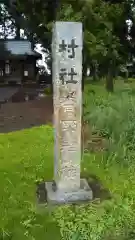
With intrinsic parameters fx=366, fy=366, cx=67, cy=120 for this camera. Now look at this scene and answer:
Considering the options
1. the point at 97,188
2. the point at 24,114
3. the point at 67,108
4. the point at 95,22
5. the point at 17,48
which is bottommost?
the point at 97,188

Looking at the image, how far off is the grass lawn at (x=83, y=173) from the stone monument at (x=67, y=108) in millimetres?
324

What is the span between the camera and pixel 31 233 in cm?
407

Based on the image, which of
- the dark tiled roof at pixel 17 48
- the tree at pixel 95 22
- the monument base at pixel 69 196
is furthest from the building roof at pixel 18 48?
the monument base at pixel 69 196

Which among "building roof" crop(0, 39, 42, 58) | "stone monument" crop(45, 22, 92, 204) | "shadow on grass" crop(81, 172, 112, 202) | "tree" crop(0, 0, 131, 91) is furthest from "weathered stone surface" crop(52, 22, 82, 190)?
"building roof" crop(0, 39, 42, 58)

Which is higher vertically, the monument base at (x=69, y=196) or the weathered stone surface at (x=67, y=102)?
the weathered stone surface at (x=67, y=102)

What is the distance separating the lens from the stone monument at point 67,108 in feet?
15.6

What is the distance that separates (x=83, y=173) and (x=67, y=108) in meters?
1.74

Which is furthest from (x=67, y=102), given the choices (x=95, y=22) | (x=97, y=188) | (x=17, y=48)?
(x=17, y=48)

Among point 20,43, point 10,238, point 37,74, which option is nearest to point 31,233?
point 10,238

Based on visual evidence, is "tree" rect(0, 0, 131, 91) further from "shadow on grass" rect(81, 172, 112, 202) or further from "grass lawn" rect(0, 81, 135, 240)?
"shadow on grass" rect(81, 172, 112, 202)

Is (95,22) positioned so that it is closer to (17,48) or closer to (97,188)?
(97,188)

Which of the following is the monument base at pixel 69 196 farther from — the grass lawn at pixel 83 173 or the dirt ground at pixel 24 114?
the dirt ground at pixel 24 114

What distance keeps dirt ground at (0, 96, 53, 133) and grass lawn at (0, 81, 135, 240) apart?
128 cm

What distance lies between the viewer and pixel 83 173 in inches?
242
